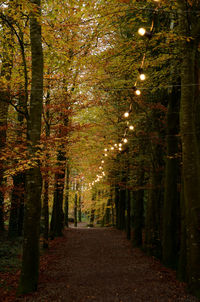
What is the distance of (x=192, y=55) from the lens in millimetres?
6500

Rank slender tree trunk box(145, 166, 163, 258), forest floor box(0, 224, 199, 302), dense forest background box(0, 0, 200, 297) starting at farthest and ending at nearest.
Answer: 1. slender tree trunk box(145, 166, 163, 258)
2. dense forest background box(0, 0, 200, 297)
3. forest floor box(0, 224, 199, 302)

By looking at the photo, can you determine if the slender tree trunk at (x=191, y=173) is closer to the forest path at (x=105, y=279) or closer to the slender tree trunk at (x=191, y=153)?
the slender tree trunk at (x=191, y=153)

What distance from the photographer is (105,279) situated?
7.19 m

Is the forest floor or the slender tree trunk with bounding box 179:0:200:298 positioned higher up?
the slender tree trunk with bounding box 179:0:200:298

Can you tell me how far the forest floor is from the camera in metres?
5.70

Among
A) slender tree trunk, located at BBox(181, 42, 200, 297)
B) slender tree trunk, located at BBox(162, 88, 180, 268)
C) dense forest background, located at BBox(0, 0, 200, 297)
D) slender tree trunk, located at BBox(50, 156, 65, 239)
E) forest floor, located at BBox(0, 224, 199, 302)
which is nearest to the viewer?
forest floor, located at BBox(0, 224, 199, 302)

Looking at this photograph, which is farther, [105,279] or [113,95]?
[113,95]

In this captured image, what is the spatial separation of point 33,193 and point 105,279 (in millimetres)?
3599

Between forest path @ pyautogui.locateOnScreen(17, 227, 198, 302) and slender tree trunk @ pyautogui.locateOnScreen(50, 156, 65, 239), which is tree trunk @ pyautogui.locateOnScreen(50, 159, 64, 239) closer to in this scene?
slender tree trunk @ pyautogui.locateOnScreen(50, 156, 65, 239)

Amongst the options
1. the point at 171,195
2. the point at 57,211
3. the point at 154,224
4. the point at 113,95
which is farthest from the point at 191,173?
the point at 57,211

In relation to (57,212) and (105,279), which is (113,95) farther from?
(105,279)

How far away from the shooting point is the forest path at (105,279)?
18.7 feet

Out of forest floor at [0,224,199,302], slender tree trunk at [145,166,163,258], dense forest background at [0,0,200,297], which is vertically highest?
dense forest background at [0,0,200,297]

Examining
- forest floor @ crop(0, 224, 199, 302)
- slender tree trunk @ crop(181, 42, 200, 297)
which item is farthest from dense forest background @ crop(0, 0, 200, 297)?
forest floor @ crop(0, 224, 199, 302)
